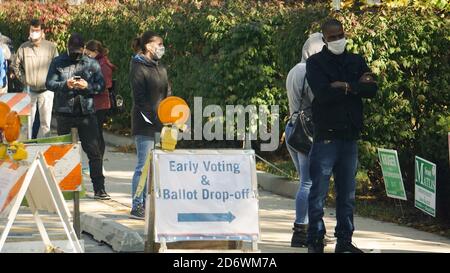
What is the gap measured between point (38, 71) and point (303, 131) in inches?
270

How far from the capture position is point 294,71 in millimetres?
10922

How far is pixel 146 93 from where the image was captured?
12.7 meters

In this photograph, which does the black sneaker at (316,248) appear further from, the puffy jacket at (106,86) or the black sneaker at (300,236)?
the puffy jacket at (106,86)

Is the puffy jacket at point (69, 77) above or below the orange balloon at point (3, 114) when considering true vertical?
above

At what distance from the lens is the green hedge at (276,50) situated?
13336 mm

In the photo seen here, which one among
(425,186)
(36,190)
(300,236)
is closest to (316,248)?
(300,236)

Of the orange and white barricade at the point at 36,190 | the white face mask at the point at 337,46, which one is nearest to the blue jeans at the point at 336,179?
the white face mask at the point at 337,46

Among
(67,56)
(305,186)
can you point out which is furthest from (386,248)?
(67,56)

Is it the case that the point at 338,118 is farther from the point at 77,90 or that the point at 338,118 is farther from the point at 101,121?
the point at 101,121

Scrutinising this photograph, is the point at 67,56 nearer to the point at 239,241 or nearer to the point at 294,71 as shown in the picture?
the point at 294,71

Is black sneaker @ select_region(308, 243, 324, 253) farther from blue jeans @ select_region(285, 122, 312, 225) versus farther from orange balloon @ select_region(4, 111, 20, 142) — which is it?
orange balloon @ select_region(4, 111, 20, 142)

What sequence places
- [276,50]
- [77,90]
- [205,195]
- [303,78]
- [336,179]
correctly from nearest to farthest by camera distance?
[205,195] → [336,179] → [303,78] → [77,90] → [276,50]

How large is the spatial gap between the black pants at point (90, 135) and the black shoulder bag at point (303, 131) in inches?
133

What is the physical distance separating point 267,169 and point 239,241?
6066 millimetres
